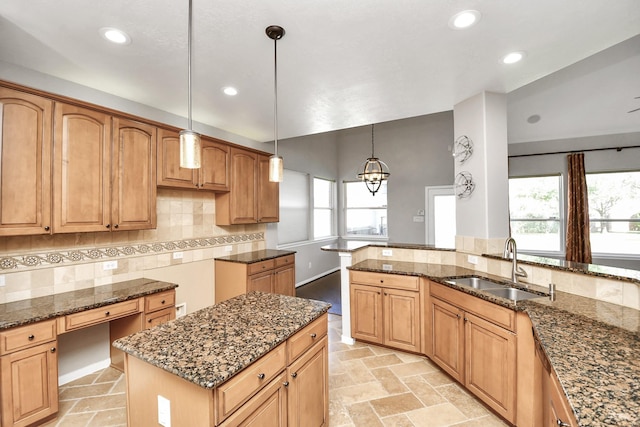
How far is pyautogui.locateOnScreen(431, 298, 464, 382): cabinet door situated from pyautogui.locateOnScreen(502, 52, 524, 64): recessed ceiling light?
2.05 m

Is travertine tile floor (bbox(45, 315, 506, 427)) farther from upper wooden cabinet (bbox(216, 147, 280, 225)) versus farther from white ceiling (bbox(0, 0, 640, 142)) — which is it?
white ceiling (bbox(0, 0, 640, 142))

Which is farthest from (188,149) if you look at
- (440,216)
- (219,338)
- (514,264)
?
(440,216)

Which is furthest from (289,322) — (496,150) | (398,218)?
(398,218)

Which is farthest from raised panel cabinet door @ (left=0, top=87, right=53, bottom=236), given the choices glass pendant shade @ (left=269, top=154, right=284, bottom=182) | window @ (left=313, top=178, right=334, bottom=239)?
window @ (left=313, top=178, right=334, bottom=239)

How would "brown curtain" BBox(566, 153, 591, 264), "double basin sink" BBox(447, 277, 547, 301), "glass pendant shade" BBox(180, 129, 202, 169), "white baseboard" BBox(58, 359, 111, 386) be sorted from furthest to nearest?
"brown curtain" BBox(566, 153, 591, 264) < "white baseboard" BBox(58, 359, 111, 386) < "double basin sink" BBox(447, 277, 547, 301) < "glass pendant shade" BBox(180, 129, 202, 169)

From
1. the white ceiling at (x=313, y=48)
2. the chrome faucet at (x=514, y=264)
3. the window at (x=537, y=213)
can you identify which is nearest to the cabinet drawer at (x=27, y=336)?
the white ceiling at (x=313, y=48)

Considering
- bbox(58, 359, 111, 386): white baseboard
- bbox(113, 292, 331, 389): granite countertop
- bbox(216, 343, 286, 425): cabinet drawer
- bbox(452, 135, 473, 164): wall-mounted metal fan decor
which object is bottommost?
bbox(58, 359, 111, 386): white baseboard

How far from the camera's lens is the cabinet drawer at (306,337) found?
144 cm

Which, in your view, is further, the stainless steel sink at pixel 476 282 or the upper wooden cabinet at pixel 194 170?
the upper wooden cabinet at pixel 194 170

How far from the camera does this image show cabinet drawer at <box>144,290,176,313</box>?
247 cm

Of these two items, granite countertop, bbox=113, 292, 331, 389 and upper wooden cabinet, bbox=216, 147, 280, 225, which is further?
upper wooden cabinet, bbox=216, 147, 280, 225

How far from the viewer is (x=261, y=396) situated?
1230 millimetres

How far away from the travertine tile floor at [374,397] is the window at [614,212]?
14.7 ft

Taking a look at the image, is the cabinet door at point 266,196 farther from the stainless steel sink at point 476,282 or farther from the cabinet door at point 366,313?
the stainless steel sink at point 476,282
